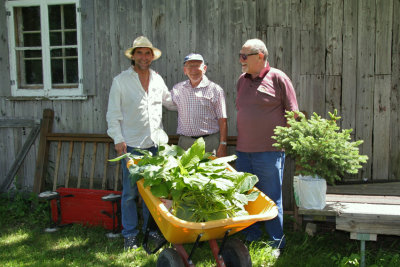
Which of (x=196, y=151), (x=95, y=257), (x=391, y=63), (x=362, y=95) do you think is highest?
(x=391, y=63)

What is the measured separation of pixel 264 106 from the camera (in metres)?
3.73

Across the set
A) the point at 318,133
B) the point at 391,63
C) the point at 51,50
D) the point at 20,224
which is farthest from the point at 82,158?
the point at 391,63

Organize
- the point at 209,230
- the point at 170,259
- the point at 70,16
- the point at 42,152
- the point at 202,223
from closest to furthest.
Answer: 1. the point at 202,223
2. the point at 209,230
3. the point at 170,259
4. the point at 70,16
5. the point at 42,152

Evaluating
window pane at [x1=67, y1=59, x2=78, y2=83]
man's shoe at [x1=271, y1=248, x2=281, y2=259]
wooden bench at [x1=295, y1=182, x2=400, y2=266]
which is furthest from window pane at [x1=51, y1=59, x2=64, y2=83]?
wooden bench at [x1=295, y1=182, x2=400, y2=266]

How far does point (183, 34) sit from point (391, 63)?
2.60 m

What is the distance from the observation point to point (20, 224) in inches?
197

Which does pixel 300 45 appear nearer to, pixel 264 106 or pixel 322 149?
pixel 264 106

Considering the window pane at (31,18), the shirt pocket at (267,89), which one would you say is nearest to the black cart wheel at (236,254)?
the shirt pocket at (267,89)

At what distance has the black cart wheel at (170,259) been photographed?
9.52ft

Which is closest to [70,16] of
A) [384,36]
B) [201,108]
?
[201,108]

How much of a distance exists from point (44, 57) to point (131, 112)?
2159 millimetres

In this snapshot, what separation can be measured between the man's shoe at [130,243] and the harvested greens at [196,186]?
1.32 meters

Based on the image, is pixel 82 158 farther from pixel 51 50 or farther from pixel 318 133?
pixel 318 133

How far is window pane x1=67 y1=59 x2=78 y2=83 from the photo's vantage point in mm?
5480
